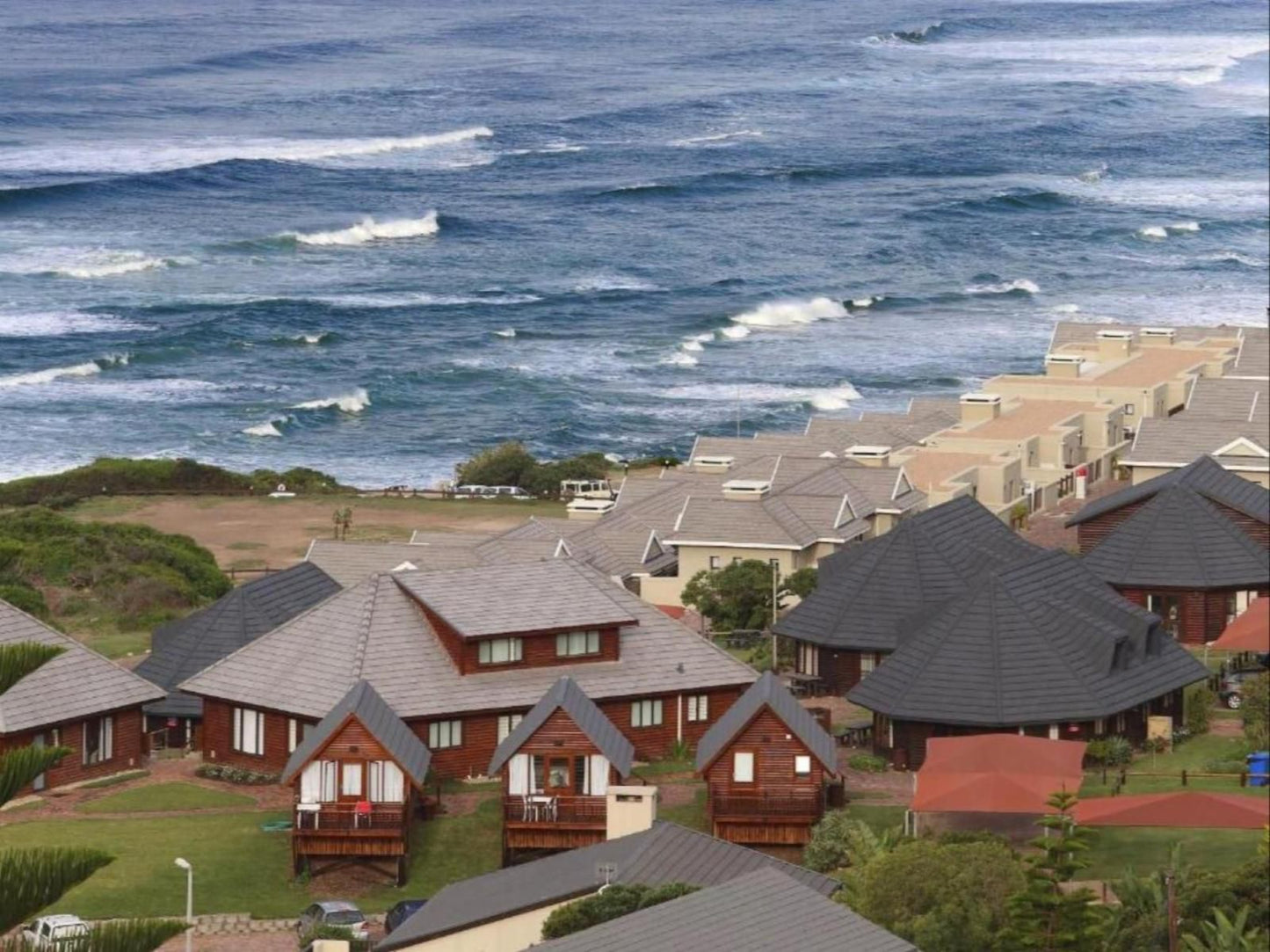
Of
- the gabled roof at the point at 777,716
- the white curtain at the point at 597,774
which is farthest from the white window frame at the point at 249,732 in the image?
the gabled roof at the point at 777,716

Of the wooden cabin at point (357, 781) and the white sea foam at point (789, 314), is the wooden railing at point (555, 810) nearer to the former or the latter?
the wooden cabin at point (357, 781)

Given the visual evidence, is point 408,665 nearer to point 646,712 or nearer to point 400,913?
point 646,712

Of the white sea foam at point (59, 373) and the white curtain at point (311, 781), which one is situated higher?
the white sea foam at point (59, 373)

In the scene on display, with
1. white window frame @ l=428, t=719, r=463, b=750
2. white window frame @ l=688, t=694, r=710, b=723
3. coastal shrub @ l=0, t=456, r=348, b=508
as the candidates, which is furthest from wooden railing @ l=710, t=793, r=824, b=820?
coastal shrub @ l=0, t=456, r=348, b=508

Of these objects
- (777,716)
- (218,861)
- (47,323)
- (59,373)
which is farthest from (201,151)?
(218,861)

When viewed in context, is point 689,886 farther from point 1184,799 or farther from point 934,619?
point 934,619

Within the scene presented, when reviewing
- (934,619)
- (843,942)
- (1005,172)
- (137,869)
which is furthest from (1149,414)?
(1005,172)
